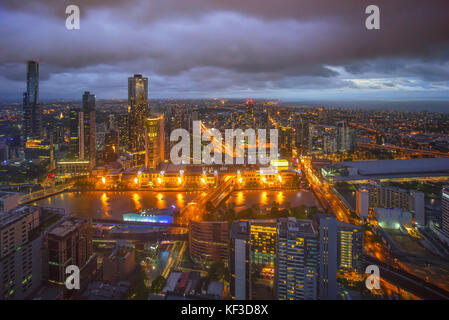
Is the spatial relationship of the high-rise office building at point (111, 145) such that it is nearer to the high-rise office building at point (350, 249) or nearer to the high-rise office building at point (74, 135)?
the high-rise office building at point (74, 135)

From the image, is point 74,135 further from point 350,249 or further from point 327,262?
point 327,262

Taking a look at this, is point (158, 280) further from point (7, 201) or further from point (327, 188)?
point (327, 188)

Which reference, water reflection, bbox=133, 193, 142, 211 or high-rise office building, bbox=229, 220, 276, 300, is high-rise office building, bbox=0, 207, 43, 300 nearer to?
high-rise office building, bbox=229, 220, 276, 300

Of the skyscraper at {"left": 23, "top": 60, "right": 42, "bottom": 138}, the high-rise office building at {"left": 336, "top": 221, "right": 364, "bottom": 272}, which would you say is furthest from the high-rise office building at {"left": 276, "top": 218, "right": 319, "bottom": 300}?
the skyscraper at {"left": 23, "top": 60, "right": 42, "bottom": 138}

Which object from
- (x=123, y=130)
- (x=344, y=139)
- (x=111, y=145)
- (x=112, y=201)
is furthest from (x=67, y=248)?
(x=344, y=139)

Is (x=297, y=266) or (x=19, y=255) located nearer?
(x=297, y=266)

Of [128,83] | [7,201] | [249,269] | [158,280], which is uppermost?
[128,83]

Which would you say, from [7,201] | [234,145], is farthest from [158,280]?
[234,145]
